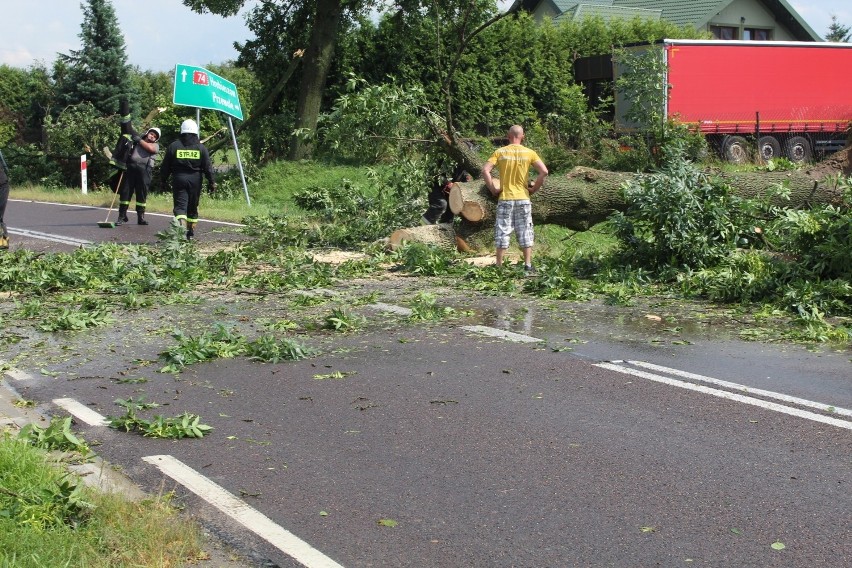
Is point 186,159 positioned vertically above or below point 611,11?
below

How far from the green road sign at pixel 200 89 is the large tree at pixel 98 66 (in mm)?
17932

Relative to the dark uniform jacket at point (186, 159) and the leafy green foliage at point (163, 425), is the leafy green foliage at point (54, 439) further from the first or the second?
the dark uniform jacket at point (186, 159)

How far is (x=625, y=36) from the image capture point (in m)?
34.0

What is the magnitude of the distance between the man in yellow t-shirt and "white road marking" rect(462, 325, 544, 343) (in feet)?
10.5

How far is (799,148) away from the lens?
30.7 m

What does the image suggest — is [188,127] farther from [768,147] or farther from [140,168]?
[768,147]

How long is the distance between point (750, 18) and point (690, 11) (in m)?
3.15

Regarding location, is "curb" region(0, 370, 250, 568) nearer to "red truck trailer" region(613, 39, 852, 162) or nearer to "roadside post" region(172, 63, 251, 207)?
"roadside post" region(172, 63, 251, 207)

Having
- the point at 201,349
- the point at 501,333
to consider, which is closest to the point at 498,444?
the point at 201,349

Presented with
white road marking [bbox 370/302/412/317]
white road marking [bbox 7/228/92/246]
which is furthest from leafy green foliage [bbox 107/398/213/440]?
white road marking [bbox 7/228/92/246]

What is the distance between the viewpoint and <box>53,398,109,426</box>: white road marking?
6129mm

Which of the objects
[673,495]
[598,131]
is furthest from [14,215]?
[673,495]

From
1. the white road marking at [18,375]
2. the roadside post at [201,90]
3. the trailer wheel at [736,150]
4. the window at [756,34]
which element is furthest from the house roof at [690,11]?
the white road marking at [18,375]

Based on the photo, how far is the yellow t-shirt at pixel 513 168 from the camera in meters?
12.2
